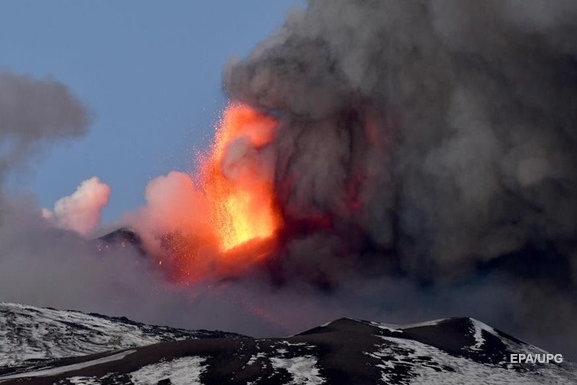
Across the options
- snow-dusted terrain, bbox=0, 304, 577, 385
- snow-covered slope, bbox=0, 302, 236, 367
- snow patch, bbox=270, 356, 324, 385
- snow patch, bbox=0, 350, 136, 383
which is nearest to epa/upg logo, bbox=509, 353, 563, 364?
snow-dusted terrain, bbox=0, 304, 577, 385

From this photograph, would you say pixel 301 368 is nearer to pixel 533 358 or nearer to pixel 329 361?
pixel 329 361

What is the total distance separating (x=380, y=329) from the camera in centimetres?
10694

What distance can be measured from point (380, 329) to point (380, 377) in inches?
1158

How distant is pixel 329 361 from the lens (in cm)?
8088

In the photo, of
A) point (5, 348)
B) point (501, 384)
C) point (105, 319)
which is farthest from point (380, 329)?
point (105, 319)

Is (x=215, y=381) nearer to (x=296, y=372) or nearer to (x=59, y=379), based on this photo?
(x=296, y=372)

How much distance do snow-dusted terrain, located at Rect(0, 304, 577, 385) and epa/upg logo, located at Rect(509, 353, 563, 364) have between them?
1062 mm

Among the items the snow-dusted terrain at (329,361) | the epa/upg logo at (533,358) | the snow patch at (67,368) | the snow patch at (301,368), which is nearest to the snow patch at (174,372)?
the snow-dusted terrain at (329,361)

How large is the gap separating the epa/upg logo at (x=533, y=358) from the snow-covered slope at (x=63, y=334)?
5255 centimetres

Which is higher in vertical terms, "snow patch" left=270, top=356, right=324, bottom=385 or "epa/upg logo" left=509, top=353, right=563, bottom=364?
"epa/upg logo" left=509, top=353, right=563, bottom=364

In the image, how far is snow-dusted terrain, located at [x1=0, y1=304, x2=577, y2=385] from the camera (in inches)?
3007

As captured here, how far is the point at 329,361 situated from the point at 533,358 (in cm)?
3021

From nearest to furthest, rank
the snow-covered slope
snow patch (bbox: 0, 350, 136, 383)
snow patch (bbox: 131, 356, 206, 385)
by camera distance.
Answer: snow patch (bbox: 131, 356, 206, 385)
snow patch (bbox: 0, 350, 136, 383)
the snow-covered slope

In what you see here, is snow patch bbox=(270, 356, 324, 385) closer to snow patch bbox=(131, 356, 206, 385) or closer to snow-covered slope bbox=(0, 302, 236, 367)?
snow patch bbox=(131, 356, 206, 385)
